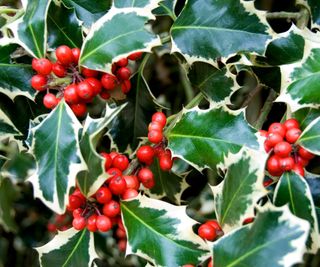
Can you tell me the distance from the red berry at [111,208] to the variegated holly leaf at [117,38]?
254 mm

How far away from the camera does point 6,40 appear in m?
1.17

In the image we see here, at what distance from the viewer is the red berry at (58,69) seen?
1121 mm

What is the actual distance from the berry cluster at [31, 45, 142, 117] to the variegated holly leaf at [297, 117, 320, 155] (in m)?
0.37

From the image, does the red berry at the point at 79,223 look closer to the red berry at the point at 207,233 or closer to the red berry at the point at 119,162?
the red berry at the point at 119,162

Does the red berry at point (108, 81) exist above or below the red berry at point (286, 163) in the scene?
above

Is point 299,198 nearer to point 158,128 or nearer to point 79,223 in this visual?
point 158,128

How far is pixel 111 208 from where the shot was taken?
3.43 feet

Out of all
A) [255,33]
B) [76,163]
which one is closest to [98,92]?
[76,163]

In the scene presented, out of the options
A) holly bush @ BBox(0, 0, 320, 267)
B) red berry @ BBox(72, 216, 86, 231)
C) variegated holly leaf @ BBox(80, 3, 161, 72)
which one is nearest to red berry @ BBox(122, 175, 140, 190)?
holly bush @ BBox(0, 0, 320, 267)

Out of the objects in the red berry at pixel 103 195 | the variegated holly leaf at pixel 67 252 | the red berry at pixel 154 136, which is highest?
the red berry at pixel 154 136

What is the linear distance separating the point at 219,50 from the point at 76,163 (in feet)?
1.21

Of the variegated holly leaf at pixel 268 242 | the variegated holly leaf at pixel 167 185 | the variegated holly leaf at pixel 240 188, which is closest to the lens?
the variegated holly leaf at pixel 268 242

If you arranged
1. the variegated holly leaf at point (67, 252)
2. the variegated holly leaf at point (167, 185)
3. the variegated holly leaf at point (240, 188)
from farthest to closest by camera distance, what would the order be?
1. the variegated holly leaf at point (167, 185)
2. the variegated holly leaf at point (67, 252)
3. the variegated holly leaf at point (240, 188)

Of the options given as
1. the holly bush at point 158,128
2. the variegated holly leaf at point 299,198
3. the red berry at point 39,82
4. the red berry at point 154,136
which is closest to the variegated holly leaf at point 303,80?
the holly bush at point 158,128
